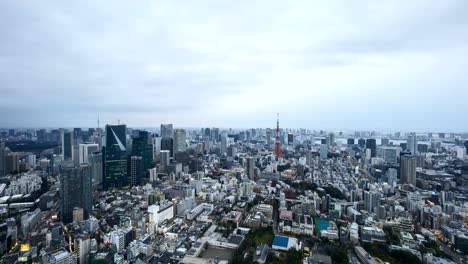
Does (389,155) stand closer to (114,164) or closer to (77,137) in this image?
(114,164)

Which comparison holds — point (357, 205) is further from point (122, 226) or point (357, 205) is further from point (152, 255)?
point (122, 226)

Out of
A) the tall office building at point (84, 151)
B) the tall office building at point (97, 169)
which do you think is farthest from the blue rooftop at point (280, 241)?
the tall office building at point (84, 151)

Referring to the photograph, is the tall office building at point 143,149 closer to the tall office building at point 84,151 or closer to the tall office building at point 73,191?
the tall office building at point 84,151

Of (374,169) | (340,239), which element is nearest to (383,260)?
(340,239)

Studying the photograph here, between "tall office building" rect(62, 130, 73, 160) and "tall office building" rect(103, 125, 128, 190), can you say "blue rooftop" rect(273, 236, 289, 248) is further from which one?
"tall office building" rect(62, 130, 73, 160)

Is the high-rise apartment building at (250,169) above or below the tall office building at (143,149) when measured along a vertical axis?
below
